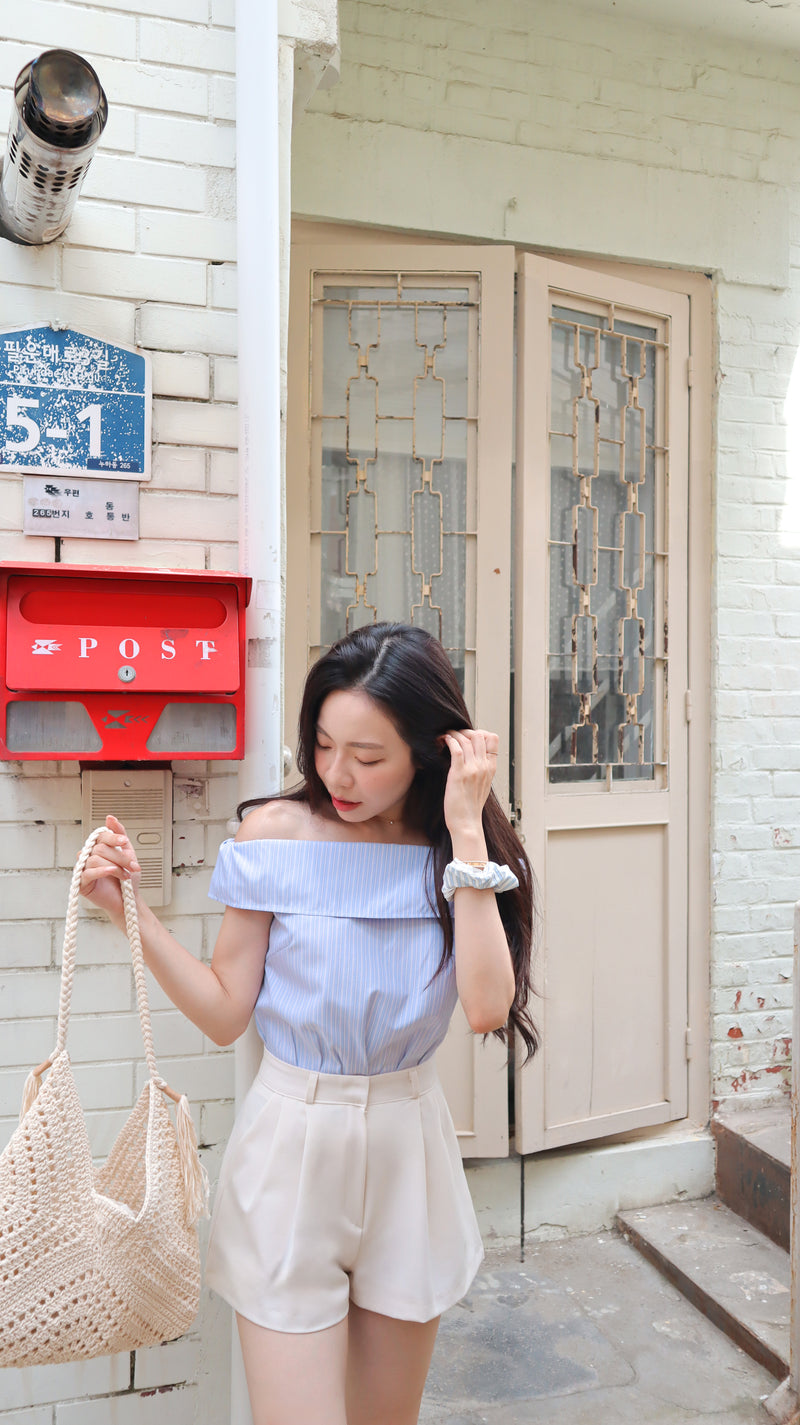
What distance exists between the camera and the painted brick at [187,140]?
65.2 inches

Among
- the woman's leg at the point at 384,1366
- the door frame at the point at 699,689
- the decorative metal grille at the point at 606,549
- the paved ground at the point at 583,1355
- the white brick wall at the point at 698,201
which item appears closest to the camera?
the woman's leg at the point at 384,1366

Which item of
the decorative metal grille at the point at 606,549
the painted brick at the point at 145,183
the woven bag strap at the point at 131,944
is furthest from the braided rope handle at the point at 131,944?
the decorative metal grille at the point at 606,549

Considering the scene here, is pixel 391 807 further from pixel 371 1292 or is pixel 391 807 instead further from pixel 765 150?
pixel 765 150

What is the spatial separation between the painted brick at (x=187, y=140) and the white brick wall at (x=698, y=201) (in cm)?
96

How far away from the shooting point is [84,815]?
1.65 meters

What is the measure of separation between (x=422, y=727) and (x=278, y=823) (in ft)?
0.84

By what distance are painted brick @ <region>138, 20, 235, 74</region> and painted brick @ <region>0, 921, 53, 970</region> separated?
4.76ft

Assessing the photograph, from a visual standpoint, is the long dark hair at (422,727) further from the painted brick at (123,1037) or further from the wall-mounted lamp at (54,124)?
the wall-mounted lamp at (54,124)

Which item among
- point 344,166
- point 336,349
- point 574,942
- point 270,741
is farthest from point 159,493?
point 574,942

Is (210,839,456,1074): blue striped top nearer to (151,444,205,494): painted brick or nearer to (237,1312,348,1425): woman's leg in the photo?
(237,1312,348,1425): woman's leg

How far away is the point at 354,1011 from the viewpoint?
133 centimetres

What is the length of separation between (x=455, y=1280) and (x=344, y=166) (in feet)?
8.39

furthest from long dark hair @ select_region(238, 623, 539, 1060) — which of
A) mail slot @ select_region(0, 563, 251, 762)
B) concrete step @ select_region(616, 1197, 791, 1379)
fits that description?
concrete step @ select_region(616, 1197, 791, 1379)

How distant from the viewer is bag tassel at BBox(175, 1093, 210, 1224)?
1296mm
